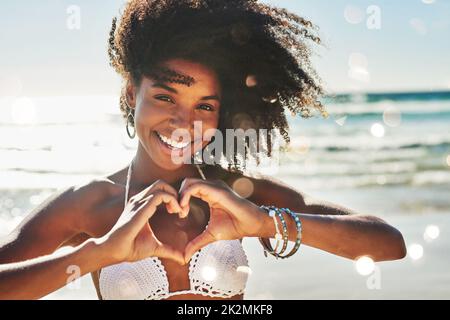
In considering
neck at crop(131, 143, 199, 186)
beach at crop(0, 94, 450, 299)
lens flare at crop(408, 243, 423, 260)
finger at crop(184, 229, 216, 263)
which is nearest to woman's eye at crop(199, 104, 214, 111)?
neck at crop(131, 143, 199, 186)

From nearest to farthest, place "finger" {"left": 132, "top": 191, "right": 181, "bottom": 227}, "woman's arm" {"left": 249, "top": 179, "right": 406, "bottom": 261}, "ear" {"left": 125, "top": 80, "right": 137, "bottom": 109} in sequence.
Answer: "finger" {"left": 132, "top": 191, "right": 181, "bottom": 227} → "woman's arm" {"left": 249, "top": 179, "right": 406, "bottom": 261} → "ear" {"left": 125, "top": 80, "right": 137, "bottom": 109}

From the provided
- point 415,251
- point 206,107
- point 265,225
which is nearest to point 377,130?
point 415,251

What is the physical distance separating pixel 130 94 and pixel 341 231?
1.36m

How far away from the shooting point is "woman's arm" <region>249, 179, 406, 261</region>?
10.3 feet

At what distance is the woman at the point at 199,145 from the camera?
130 inches

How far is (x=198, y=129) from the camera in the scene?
11.2 feet

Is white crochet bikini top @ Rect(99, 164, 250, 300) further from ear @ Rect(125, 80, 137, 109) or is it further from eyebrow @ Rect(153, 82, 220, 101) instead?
ear @ Rect(125, 80, 137, 109)

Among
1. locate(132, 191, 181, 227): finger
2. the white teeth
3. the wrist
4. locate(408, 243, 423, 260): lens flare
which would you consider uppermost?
the white teeth

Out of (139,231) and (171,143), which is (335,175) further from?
(139,231)

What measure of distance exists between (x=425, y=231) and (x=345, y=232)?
4823 millimetres

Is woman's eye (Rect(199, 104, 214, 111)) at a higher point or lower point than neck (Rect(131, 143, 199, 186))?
higher

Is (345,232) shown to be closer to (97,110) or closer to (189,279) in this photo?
(189,279)

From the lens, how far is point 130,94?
3.75 metres

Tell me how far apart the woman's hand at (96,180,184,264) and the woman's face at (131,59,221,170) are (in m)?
0.70
